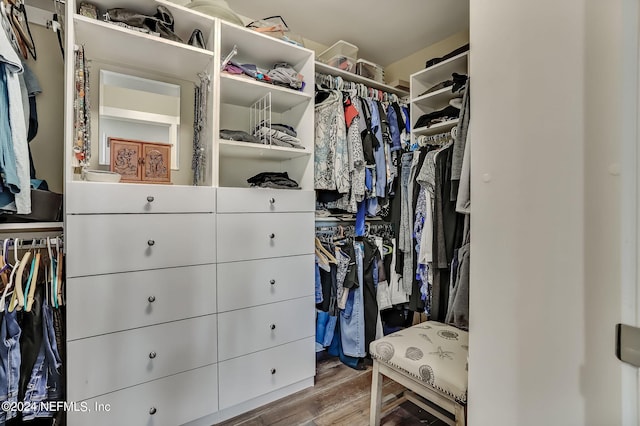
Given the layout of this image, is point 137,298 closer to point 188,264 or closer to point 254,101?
point 188,264

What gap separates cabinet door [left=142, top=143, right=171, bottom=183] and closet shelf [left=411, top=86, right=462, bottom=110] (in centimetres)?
192

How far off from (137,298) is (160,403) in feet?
1.75

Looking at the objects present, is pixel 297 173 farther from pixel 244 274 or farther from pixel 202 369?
pixel 202 369

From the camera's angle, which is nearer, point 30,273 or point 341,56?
point 30,273

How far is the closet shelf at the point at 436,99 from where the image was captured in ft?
7.22

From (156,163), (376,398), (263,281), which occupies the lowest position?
(376,398)

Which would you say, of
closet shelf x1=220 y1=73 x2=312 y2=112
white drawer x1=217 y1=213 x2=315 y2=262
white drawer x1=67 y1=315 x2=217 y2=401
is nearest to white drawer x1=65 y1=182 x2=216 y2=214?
white drawer x1=217 y1=213 x2=315 y2=262

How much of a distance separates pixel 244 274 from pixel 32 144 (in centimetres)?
132

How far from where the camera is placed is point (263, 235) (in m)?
1.73

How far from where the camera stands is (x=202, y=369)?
151 centimetres

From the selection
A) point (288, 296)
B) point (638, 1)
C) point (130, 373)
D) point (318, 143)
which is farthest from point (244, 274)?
point (638, 1)

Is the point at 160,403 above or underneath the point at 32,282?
underneath

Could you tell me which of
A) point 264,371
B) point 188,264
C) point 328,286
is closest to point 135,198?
point 188,264

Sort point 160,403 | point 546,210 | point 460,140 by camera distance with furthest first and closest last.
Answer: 1. point 460,140
2. point 160,403
3. point 546,210
